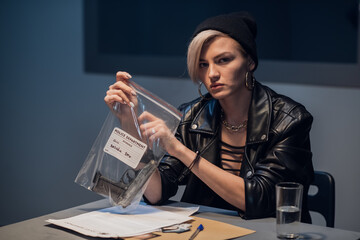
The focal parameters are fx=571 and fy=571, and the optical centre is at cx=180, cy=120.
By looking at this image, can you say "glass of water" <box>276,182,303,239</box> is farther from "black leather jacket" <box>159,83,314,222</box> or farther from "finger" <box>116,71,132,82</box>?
"finger" <box>116,71,132,82</box>

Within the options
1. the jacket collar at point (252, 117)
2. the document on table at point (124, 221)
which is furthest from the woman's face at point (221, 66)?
the document on table at point (124, 221)

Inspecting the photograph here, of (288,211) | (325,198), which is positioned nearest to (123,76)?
(288,211)

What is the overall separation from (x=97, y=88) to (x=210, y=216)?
1.93 meters

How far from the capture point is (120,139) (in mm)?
1585

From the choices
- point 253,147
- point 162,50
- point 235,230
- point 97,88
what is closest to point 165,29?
point 162,50

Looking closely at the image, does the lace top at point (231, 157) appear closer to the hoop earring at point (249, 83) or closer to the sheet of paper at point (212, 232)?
the hoop earring at point (249, 83)

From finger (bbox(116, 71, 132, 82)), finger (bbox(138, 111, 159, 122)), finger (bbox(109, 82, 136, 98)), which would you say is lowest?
finger (bbox(138, 111, 159, 122))

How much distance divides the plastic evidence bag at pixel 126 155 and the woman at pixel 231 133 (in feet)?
0.09

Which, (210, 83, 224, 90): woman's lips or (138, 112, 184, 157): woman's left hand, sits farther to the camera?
(210, 83, 224, 90): woman's lips

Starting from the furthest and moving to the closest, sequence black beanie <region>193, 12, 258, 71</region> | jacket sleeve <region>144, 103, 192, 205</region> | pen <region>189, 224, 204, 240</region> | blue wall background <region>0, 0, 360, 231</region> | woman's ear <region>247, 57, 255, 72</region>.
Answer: blue wall background <region>0, 0, 360, 231</region> < woman's ear <region>247, 57, 255, 72</region> < black beanie <region>193, 12, 258, 71</region> < jacket sleeve <region>144, 103, 192, 205</region> < pen <region>189, 224, 204, 240</region>

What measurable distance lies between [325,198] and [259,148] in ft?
0.97

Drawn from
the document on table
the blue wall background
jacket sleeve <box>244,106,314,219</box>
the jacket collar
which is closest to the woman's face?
the jacket collar

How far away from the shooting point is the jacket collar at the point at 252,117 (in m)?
1.92

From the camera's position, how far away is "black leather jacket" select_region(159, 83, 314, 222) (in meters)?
1.75
